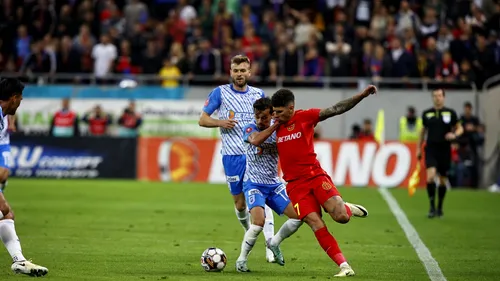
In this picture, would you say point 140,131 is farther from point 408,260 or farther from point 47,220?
point 408,260

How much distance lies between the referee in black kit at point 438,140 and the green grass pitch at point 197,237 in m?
0.72

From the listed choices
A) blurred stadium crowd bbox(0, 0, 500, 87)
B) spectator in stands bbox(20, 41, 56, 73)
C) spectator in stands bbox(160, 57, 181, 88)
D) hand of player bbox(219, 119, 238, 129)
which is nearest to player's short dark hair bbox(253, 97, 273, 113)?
hand of player bbox(219, 119, 238, 129)

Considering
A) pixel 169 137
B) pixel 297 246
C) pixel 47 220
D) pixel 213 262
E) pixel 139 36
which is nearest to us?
pixel 213 262

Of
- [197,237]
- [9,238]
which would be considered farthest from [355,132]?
[9,238]

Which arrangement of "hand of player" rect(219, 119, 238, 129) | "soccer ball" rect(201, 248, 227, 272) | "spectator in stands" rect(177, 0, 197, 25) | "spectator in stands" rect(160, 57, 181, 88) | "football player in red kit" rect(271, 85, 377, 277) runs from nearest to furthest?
1. "football player in red kit" rect(271, 85, 377, 277)
2. "soccer ball" rect(201, 248, 227, 272)
3. "hand of player" rect(219, 119, 238, 129)
4. "spectator in stands" rect(160, 57, 181, 88)
5. "spectator in stands" rect(177, 0, 197, 25)

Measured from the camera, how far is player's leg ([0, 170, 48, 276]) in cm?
980

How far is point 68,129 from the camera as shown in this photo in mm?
29156

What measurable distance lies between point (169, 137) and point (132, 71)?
2.78 m

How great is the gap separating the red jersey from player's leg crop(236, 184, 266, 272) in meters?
0.60

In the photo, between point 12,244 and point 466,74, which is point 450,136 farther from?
point 12,244

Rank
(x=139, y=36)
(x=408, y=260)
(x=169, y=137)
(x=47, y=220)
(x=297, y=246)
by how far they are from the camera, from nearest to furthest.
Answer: (x=408, y=260) < (x=297, y=246) < (x=47, y=220) < (x=169, y=137) < (x=139, y=36)

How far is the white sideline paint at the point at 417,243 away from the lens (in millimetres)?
10855

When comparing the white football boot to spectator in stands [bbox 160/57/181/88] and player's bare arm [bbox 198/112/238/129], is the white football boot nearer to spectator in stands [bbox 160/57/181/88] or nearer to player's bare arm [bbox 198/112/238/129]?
player's bare arm [bbox 198/112/238/129]

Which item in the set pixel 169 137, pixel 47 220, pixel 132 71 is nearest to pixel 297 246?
pixel 47 220
